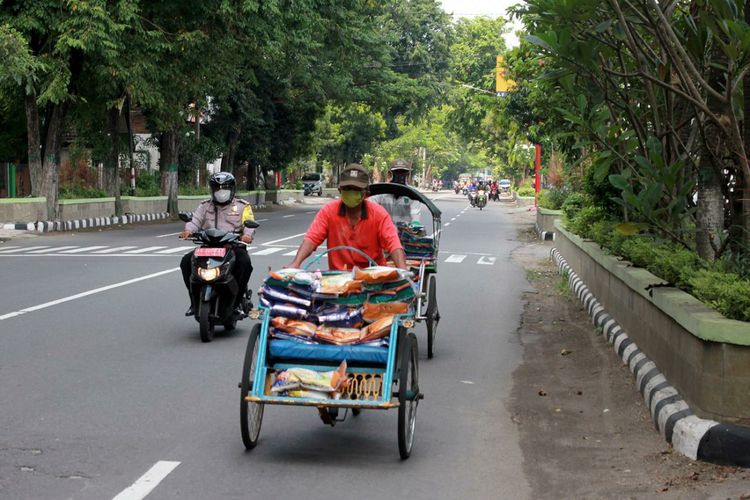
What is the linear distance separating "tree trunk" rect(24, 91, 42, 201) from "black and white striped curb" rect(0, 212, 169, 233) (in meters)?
1.22

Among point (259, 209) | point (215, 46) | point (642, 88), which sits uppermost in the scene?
point (215, 46)

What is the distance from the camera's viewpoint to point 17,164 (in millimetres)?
A: 42531

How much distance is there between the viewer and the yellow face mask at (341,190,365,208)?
7.30m

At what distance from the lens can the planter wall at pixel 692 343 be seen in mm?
6121

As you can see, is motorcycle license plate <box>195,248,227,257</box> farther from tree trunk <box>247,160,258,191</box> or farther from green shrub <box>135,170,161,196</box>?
tree trunk <box>247,160,258,191</box>

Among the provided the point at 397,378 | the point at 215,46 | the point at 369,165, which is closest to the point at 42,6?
the point at 215,46

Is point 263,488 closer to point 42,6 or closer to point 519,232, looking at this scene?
point 42,6

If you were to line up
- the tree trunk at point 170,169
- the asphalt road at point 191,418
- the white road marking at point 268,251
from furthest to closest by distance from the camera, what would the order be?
the tree trunk at point 170,169 < the white road marking at point 268,251 < the asphalt road at point 191,418

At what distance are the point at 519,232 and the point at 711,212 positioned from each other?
2574 cm

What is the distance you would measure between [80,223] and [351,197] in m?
27.3

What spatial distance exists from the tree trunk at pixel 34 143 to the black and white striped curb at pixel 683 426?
83.1 feet

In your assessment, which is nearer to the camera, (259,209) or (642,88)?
(642,88)

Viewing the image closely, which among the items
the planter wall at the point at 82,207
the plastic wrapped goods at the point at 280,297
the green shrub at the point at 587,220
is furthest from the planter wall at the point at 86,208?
the plastic wrapped goods at the point at 280,297

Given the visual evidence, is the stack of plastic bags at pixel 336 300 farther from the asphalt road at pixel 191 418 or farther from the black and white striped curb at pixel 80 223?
the black and white striped curb at pixel 80 223
